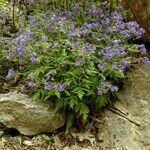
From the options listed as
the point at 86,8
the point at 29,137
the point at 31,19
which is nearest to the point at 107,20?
the point at 86,8

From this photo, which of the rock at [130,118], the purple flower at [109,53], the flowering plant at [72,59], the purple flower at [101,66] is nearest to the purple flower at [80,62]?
the flowering plant at [72,59]

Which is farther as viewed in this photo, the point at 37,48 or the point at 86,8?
the point at 86,8

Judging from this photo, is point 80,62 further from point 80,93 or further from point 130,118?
point 130,118

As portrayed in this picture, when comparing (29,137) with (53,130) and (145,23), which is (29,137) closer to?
(53,130)

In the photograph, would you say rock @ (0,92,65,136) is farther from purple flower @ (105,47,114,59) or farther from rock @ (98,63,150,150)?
purple flower @ (105,47,114,59)

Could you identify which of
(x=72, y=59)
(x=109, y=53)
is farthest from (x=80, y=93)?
(x=109, y=53)

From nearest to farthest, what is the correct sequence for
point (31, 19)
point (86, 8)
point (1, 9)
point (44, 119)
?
1. point (44, 119)
2. point (31, 19)
3. point (86, 8)
4. point (1, 9)
